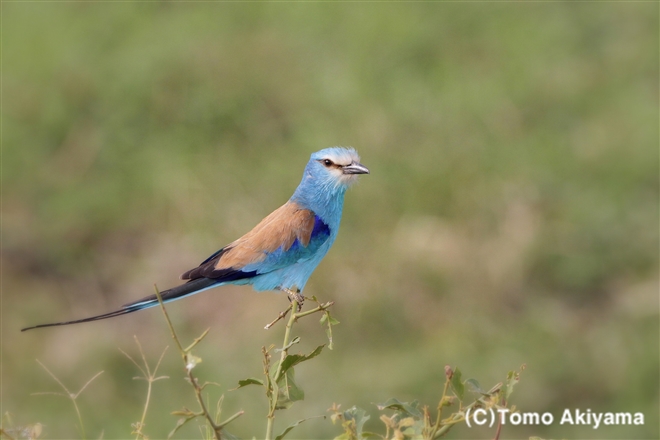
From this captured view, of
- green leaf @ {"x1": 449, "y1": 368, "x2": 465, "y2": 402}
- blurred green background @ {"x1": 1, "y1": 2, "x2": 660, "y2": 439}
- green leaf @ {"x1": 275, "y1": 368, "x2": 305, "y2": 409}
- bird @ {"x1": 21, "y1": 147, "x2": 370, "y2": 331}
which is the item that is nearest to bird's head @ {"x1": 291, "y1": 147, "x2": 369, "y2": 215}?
bird @ {"x1": 21, "y1": 147, "x2": 370, "y2": 331}

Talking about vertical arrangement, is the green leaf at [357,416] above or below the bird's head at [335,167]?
below

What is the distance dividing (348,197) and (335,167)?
10.3ft

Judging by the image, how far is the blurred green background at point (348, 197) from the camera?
581cm

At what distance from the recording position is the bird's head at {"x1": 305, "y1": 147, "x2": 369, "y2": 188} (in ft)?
9.20

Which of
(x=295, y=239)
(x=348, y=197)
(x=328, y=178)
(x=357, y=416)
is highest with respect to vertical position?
(x=348, y=197)

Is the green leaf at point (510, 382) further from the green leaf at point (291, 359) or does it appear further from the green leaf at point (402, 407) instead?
the green leaf at point (291, 359)

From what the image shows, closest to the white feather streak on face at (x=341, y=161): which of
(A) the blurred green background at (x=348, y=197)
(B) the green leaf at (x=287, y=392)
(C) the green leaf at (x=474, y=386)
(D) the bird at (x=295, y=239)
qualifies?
(D) the bird at (x=295, y=239)

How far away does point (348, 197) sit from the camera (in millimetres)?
5965

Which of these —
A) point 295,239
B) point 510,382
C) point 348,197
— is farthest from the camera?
point 348,197

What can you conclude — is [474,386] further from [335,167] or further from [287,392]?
[335,167]

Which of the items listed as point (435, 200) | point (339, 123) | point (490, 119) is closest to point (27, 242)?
point (339, 123)

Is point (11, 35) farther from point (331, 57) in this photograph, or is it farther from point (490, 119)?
point (490, 119)

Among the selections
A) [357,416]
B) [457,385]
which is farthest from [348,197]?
[457,385]

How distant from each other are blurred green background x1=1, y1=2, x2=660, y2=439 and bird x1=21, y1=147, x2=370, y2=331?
8.77ft
